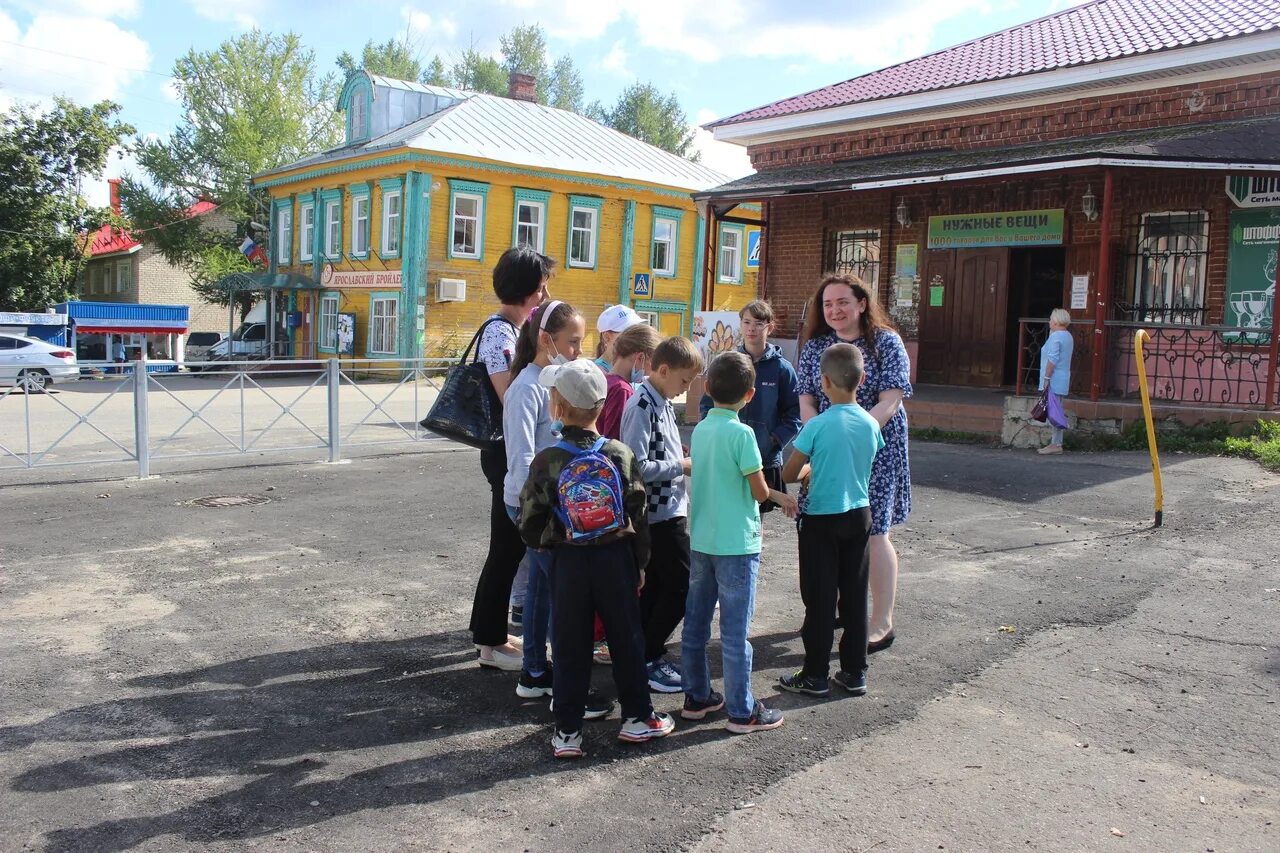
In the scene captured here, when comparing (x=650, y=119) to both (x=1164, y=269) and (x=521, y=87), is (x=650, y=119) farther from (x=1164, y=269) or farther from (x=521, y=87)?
(x=1164, y=269)

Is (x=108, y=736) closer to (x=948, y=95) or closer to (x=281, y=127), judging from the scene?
(x=948, y=95)

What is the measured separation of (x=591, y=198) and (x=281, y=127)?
18204mm

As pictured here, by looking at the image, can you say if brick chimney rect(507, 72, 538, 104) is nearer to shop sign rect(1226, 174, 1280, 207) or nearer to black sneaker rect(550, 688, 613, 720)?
shop sign rect(1226, 174, 1280, 207)

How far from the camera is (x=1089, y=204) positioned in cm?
1424

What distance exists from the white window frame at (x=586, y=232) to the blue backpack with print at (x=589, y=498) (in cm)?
2724

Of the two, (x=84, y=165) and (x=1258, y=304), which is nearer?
(x=1258, y=304)

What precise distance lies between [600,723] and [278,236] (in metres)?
33.4

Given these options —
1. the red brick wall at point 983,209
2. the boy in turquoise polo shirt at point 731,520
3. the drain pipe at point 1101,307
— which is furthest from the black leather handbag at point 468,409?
the drain pipe at point 1101,307

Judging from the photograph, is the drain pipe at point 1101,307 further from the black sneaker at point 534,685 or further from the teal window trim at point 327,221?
the teal window trim at point 327,221

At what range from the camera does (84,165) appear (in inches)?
1405

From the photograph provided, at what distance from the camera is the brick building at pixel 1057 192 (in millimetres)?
12758

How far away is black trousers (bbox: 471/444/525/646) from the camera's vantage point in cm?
472

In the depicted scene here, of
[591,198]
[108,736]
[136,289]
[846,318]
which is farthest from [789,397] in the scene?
[136,289]

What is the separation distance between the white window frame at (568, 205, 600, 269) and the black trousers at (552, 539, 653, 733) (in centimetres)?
2723
